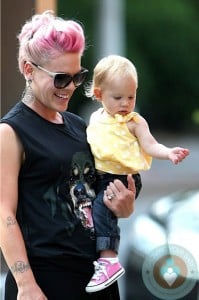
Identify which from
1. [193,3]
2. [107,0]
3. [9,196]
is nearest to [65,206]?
[9,196]

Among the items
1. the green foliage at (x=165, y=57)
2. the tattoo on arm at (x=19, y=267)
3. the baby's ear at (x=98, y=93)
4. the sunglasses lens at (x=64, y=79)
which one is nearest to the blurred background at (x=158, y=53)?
the green foliage at (x=165, y=57)

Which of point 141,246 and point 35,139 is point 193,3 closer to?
point 141,246

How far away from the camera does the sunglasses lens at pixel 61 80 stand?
234 cm

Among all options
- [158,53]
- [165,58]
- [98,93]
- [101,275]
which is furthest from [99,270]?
[165,58]

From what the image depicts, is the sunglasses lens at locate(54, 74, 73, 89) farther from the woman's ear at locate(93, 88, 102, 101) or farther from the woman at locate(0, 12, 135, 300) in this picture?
the woman's ear at locate(93, 88, 102, 101)

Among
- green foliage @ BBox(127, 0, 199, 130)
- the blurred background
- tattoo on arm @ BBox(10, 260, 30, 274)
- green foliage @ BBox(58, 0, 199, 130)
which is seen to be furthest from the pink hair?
green foliage @ BBox(127, 0, 199, 130)

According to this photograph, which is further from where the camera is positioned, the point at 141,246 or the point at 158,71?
the point at 158,71

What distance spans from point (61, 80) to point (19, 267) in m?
→ 0.59

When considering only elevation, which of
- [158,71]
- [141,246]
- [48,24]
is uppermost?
[48,24]

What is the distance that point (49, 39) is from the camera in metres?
2.33

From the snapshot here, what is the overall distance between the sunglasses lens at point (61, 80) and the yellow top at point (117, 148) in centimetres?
25

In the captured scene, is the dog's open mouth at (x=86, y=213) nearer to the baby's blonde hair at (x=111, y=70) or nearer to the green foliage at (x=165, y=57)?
the baby's blonde hair at (x=111, y=70)

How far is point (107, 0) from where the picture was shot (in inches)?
573

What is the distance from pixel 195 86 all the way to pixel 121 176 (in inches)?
698
